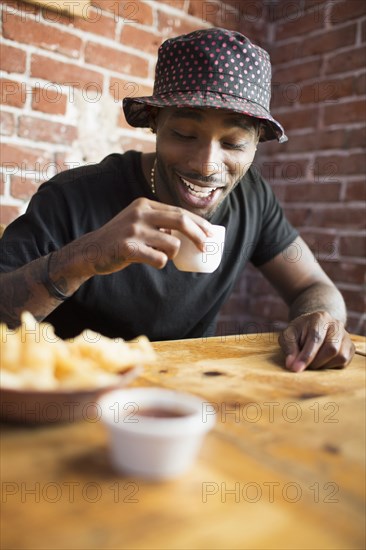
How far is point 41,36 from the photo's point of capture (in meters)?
1.80

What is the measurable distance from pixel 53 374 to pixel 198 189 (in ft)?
2.80

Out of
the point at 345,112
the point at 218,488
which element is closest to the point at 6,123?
the point at 345,112

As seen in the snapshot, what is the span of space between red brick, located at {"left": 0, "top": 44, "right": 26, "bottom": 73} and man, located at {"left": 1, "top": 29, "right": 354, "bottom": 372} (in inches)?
20.7

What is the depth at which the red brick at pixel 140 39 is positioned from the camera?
2.02 metres

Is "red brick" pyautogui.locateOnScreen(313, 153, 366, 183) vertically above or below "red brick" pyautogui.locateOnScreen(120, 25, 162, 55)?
below

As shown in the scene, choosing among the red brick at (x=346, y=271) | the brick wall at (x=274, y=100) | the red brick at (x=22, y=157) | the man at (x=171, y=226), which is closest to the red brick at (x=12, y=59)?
the brick wall at (x=274, y=100)

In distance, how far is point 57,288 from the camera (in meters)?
1.03

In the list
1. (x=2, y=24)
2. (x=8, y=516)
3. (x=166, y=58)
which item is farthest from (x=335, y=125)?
(x=8, y=516)

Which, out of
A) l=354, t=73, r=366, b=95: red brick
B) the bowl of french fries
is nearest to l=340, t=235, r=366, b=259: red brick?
l=354, t=73, r=366, b=95: red brick

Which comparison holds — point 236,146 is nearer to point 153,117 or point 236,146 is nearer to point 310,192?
point 153,117

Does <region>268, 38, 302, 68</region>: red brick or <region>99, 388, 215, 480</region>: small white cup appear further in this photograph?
<region>268, 38, 302, 68</region>: red brick

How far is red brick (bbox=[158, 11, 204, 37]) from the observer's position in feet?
6.95

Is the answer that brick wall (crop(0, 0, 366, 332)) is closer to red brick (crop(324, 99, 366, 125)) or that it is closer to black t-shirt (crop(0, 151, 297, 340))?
red brick (crop(324, 99, 366, 125))

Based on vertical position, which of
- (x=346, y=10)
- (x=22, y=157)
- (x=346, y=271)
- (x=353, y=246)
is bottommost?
(x=346, y=271)
